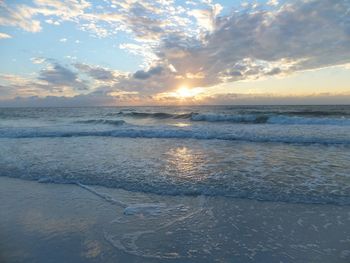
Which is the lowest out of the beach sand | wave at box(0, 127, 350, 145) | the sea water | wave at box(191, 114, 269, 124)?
wave at box(191, 114, 269, 124)

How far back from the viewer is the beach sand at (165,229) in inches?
149

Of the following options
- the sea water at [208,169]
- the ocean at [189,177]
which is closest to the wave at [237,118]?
the sea water at [208,169]

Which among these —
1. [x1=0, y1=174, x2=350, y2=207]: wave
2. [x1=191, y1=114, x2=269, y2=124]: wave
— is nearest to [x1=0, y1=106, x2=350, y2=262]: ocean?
[x1=0, y1=174, x2=350, y2=207]: wave

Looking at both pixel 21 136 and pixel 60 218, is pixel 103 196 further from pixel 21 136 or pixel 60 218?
pixel 21 136

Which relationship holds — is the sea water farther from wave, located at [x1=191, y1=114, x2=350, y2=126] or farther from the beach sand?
wave, located at [x1=191, y1=114, x2=350, y2=126]

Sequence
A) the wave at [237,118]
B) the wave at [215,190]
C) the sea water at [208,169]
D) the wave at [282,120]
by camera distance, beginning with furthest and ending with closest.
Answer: the wave at [237,118], the wave at [282,120], the sea water at [208,169], the wave at [215,190]

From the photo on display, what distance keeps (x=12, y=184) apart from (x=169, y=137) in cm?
1091

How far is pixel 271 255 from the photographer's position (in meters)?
3.75

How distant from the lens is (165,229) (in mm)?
4535

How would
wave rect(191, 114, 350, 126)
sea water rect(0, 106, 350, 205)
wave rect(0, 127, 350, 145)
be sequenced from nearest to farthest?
sea water rect(0, 106, 350, 205) < wave rect(0, 127, 350, 145) < wave rect(191, 114, 350, 126)

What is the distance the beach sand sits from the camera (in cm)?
377

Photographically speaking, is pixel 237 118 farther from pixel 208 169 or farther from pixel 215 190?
pixel 215 190

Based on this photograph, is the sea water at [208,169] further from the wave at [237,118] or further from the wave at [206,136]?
the wave at [237,118]

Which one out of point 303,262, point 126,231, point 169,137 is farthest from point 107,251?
point 169,137
